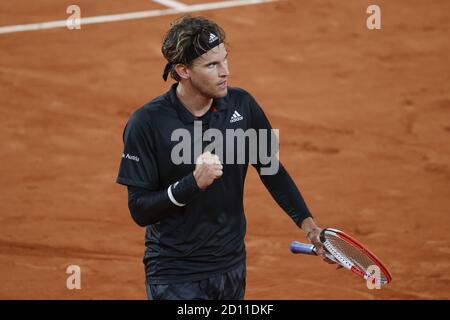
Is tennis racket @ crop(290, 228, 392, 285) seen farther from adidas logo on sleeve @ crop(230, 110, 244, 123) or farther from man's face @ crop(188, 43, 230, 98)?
man's face @ crop(188, 43, 230, 98)

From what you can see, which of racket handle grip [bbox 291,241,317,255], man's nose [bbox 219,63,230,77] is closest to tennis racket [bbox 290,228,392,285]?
racket handle grip [bbox 291,241,317,255]

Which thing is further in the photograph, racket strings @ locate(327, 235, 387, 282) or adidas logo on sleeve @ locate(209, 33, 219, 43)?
racket strings @ locate(327, 235, 387, 282)

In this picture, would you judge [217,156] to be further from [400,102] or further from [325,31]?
[325,31]

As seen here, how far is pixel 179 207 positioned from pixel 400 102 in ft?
17.8

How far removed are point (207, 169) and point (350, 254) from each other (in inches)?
51.8

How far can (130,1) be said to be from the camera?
497 inches

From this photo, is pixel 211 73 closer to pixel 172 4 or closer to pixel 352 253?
pixel 352 253

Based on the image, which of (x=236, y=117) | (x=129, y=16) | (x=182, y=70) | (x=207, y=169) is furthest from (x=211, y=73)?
(x=129, y=16)

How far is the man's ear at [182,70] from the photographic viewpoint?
5.83 m

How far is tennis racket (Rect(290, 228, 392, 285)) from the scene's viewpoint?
19.8ft

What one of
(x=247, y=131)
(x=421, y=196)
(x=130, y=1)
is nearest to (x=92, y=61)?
(x=130, y=1)

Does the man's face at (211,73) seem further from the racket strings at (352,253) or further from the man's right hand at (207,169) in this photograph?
the racket strings at (352,253)

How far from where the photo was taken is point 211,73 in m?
5.75

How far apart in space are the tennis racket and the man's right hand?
Answer: 0.95m
